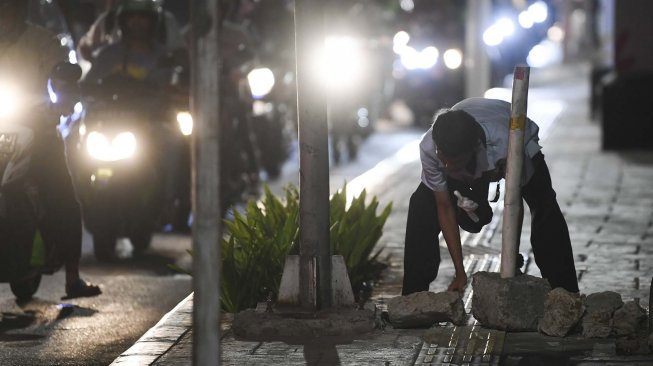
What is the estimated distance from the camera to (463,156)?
7.98 meters

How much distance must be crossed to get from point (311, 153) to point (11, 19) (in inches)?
87.2

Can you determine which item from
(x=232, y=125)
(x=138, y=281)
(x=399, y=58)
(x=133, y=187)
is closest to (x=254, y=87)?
(x=232, y=125)

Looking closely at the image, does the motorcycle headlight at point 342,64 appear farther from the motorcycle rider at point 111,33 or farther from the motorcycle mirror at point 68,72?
the motorcycle mirror at point 68,72

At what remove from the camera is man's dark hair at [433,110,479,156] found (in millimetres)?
7906

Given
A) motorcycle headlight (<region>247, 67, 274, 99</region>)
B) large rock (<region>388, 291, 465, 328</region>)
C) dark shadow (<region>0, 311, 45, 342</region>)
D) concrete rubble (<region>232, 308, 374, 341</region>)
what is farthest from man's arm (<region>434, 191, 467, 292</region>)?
motorcycle headlight (<region>247, 67, 274, 99</region>)

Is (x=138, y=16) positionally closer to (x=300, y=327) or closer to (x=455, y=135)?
(x=300, y=327)

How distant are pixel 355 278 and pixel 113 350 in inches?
67.4

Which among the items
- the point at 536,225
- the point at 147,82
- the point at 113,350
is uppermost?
the point at 147,82

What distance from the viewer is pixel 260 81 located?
16.0 meters

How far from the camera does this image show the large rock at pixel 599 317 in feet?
25.8

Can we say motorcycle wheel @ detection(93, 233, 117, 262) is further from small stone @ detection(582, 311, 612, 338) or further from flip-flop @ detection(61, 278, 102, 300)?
small stone @ detection(582, 311, 612, 338)

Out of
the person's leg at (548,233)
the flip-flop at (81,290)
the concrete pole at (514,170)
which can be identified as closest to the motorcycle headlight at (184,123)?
the flip-flop at (81,290)

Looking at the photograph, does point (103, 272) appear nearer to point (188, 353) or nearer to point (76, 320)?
point (76, 320)

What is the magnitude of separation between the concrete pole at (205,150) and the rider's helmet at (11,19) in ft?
11.9
